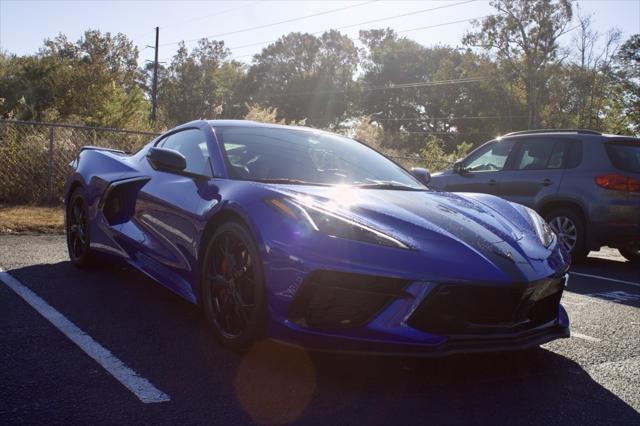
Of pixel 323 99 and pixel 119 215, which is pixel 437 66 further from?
pixel 119 215

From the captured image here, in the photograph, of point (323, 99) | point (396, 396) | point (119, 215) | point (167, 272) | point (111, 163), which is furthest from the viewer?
point (323, 99)

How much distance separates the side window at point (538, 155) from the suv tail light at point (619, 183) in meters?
0.61

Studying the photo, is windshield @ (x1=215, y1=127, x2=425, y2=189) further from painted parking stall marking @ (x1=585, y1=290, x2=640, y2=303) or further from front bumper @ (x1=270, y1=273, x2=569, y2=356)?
painted parking stall marking @ (x1=585, y1=290, x2=640, y2=303)

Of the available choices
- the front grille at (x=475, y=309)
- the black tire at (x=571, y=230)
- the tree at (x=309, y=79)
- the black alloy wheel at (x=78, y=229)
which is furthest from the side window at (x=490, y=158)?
the tree at (x=309, y=79)

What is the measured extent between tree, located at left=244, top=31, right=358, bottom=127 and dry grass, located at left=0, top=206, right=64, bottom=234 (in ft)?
185

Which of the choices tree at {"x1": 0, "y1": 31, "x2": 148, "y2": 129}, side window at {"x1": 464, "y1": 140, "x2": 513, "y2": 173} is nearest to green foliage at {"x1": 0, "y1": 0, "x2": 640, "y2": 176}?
tree at {"x1": 0, "y1": 31, "x2": 148, "y2": 129}

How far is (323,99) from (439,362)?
6367 centimetres

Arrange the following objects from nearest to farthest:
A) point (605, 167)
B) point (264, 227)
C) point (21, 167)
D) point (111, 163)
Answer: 1. point (264, 227)
2. point (111, 163)
3. point (605, 167)
4. point (21, 167)

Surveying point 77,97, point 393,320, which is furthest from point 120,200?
point 77,97

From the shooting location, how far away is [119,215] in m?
4.47

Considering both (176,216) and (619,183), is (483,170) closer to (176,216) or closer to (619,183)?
(619,183)

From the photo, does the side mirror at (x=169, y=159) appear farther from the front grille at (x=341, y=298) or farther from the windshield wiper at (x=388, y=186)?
the front grille at (x=341, y=298)

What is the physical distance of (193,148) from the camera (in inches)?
162

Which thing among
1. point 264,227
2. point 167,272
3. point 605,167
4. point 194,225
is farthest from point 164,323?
point 605,167
